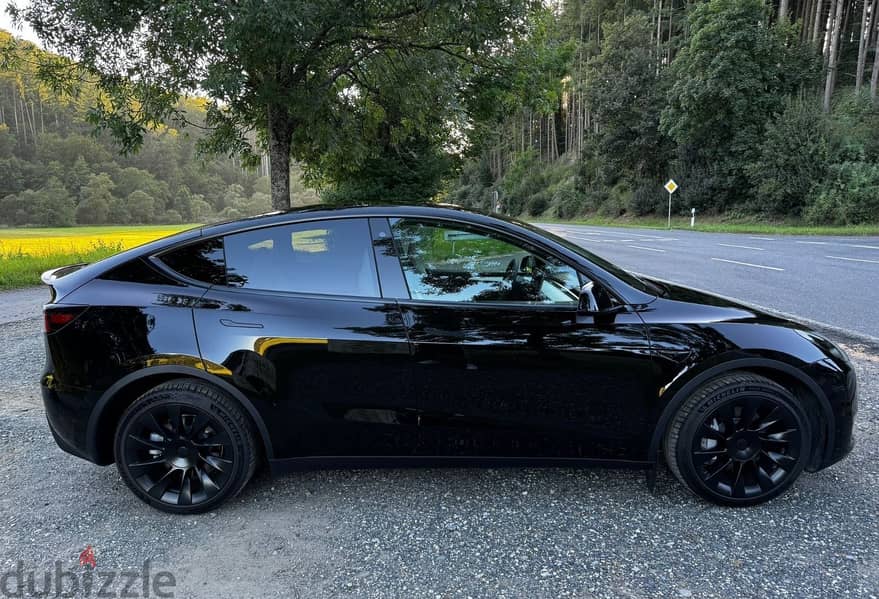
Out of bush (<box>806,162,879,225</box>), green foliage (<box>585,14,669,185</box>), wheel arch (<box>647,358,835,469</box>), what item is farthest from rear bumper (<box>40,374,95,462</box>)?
green foliage (<box>585,14,669,185</box>)

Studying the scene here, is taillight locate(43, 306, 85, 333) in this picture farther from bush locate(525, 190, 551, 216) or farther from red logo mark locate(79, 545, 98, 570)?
bush locate(525, 190, 551, 216)

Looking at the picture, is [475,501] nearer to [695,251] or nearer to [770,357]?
[770,357]

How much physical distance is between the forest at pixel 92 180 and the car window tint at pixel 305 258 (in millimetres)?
48984

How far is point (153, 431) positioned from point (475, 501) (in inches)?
65.0

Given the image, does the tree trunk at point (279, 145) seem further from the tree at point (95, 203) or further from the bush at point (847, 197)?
the tree at point (95, 203)

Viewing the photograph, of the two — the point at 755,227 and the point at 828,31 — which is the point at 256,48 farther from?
the point at 828,31

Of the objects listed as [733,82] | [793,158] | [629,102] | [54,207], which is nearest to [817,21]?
[733,82]

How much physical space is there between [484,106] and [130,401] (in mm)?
10034

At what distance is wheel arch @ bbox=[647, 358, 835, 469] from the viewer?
8.04ft

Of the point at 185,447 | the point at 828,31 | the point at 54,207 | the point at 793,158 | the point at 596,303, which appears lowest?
the point at 185,447

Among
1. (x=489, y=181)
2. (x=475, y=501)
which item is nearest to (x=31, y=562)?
(x=475, y=501)

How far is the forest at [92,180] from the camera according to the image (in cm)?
5838

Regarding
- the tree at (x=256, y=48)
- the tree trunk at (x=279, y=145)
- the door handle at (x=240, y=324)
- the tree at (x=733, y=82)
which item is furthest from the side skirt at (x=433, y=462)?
the tree at (x=733, y=82)

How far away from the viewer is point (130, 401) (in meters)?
2.59
